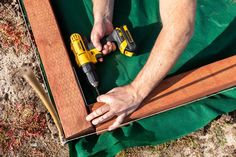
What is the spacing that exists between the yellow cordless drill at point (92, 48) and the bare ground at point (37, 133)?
0.54 meters

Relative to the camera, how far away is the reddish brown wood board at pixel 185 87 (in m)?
2.47

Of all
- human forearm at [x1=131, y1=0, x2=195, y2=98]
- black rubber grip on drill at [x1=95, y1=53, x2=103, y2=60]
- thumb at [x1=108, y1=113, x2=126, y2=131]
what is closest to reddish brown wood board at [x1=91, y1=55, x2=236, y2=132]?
thumb at [x1=108, y1=113, x2=126, y2=131]

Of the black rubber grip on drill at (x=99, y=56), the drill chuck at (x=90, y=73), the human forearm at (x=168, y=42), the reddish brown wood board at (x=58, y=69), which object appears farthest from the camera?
the black rubber grip on drill at (x=99, y=56)

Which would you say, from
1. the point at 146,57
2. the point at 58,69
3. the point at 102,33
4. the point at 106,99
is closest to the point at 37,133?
the point at 58,69

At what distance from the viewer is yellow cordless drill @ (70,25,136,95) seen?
2.55 m

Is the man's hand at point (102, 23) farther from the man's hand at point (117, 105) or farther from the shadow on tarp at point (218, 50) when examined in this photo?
the shadow on tarp at point (218, 50)

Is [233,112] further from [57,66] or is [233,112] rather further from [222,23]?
[57,66]

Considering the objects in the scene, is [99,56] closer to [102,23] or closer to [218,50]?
[102,23]

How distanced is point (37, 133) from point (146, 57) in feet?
3.63

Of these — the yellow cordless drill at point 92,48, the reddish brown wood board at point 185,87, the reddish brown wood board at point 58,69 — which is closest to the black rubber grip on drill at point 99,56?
the yellow cordless drill at point 92,48

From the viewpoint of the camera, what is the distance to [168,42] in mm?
2219

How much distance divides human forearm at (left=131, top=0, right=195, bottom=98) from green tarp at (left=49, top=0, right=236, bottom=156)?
0.38 meters

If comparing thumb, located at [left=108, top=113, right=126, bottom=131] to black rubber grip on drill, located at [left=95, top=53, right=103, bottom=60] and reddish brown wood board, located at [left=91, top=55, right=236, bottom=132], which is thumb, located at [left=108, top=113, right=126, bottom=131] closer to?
reddish brown wood board, located at [left=91, top=55, right=236, bottom=132]

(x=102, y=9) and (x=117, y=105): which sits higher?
(x=102, y=9)
